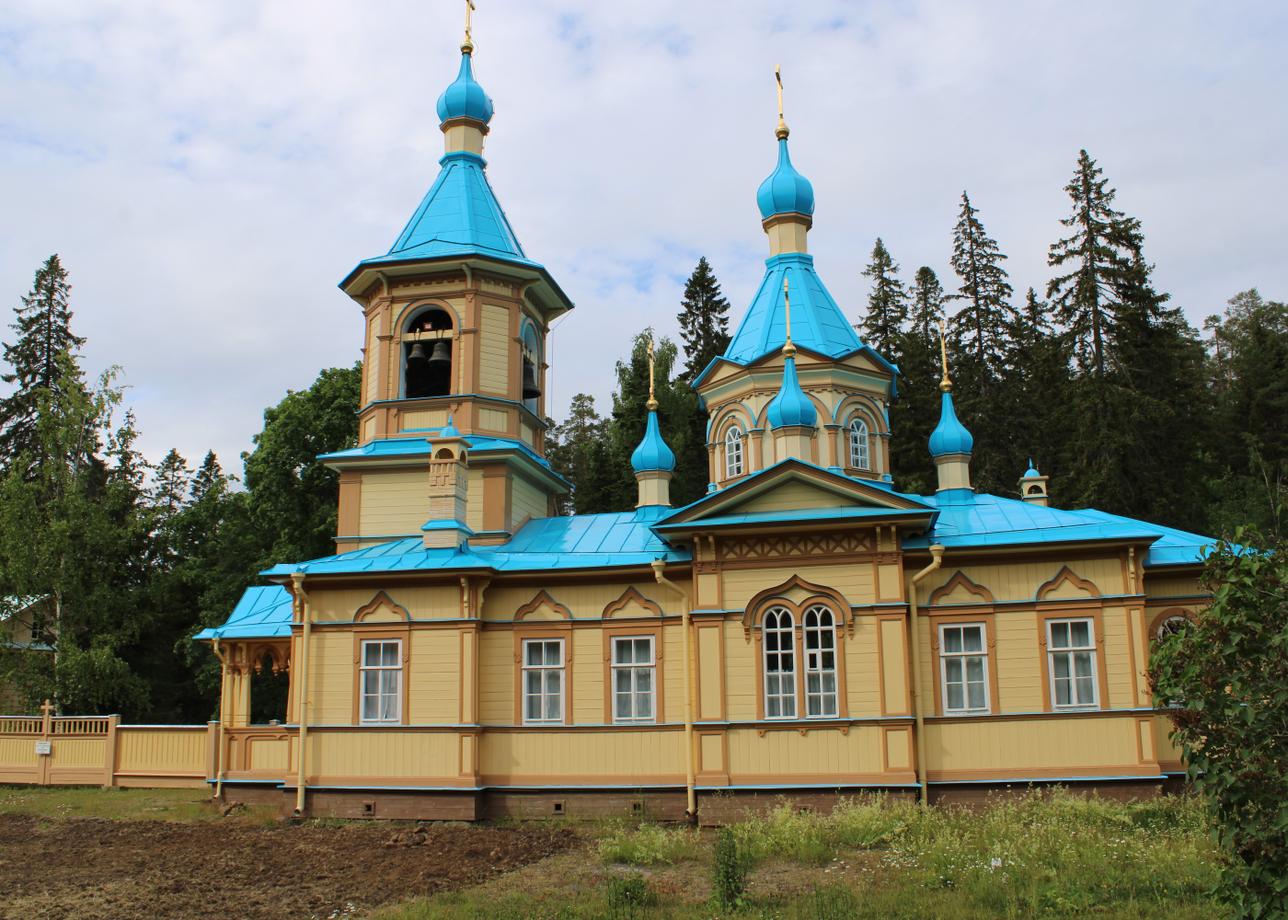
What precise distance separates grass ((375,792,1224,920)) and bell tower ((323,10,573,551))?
6602 millimetres

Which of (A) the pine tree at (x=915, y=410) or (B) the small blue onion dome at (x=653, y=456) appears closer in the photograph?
(B) the small blue onion dome at (x=653, y=456)

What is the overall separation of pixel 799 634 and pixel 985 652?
2620 millimetres

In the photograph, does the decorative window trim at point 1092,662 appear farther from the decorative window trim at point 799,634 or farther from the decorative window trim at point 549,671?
the decorative window trim at point 549,671

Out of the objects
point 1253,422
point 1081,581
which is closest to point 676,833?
point 1081,581

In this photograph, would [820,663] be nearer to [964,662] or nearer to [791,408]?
[964,662]

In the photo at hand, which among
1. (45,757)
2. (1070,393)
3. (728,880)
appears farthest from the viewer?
(1070,393)

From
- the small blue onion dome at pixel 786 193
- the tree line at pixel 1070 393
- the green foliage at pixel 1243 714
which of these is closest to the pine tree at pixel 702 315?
the tree line at pixel 1070 393

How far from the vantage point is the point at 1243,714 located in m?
6.86

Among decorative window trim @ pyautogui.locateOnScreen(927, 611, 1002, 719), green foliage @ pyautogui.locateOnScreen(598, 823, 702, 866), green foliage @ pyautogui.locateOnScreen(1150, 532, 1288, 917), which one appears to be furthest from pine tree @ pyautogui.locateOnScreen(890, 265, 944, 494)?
green foliage @ pyautogui.locateOnScreen(1150, 532, 1288, 917)

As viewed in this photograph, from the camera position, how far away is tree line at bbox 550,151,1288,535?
Answer: 2825 centimetres

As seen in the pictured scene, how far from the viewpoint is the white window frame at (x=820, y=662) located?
15727 millimetres

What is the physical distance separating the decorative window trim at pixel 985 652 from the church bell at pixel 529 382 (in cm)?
824

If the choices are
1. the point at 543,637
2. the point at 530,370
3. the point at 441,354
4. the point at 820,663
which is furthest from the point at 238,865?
the point at 530,370

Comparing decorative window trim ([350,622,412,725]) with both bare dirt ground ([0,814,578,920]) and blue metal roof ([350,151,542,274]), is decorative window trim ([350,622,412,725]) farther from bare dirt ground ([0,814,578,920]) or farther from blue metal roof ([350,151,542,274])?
blue metal roof ([350,151,542,274])
